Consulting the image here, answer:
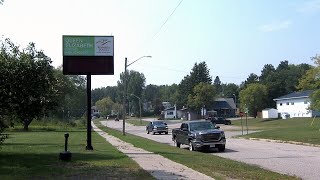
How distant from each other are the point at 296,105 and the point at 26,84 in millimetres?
78859

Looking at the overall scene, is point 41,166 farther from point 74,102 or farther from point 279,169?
point 74,102

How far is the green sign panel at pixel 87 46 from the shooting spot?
80.3ft

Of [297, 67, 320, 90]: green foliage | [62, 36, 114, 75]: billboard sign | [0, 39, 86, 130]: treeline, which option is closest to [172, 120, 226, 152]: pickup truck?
[62, 36, 114, 75]: billboard sign

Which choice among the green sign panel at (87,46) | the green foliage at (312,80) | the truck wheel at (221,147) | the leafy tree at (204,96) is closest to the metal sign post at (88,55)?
the green sign panel at (87,46)

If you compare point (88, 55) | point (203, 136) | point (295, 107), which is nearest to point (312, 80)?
point (203, 136)

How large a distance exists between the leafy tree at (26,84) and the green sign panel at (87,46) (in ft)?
13.7

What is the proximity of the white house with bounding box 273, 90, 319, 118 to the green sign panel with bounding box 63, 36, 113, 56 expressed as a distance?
218 feet

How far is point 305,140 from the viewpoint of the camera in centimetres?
3216

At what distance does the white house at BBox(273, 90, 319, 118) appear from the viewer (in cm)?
8588

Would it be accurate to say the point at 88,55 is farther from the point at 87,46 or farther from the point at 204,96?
the point at 204,96

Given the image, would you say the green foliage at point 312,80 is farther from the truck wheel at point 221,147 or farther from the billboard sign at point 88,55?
the billboard sign at point 88,55

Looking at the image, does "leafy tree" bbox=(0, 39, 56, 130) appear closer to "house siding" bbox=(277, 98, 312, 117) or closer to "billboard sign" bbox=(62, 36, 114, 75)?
"billboard sign" bbox=(62, 36, 114, 75)

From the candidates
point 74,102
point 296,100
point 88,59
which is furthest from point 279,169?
point 74,102

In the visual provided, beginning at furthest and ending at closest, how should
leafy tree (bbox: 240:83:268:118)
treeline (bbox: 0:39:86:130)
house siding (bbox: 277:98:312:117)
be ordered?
1. leafy tree (bbox: 240:83:268:118)
2. house siding (bbox: 277:98:312:117)
3. treeline (bbox: 0:39:86:130)
